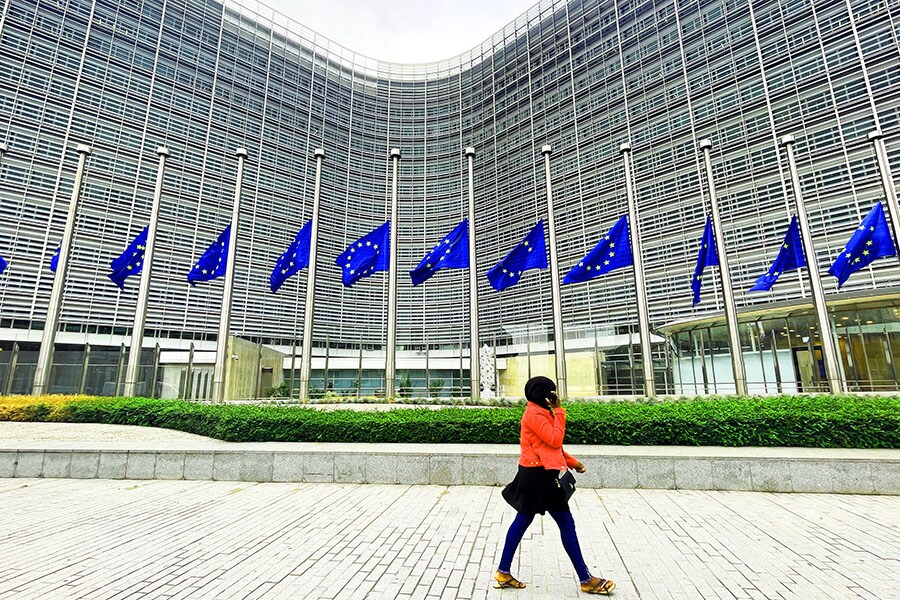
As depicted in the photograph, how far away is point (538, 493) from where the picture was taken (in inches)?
144

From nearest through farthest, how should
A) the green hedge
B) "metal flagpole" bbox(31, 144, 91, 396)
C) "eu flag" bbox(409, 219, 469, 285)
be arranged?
1. the green hedge
2. "eu flag" bbox(409, 219, 469, 285)
3. "metal flagpole" bbox(31, 144, 91, 396)

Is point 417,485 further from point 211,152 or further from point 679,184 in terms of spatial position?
point 211,152

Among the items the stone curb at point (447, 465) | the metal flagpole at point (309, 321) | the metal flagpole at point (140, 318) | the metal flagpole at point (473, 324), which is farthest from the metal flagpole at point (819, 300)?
the metal flagpole at point (140, 318)

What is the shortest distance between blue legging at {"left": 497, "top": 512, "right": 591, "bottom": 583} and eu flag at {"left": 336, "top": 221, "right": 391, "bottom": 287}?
12.7 meters

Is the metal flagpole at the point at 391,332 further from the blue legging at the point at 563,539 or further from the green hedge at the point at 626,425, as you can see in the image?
the blue legging at the point at 563,539

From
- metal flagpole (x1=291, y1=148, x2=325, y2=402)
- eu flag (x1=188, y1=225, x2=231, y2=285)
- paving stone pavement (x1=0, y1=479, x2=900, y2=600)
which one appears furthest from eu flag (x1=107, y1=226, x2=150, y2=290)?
paving stone pavement (x1=0, y1=479, x2=900, y2=600)

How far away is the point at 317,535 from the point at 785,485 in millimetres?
7151

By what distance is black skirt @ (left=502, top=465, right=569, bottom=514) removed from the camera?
3625 mm

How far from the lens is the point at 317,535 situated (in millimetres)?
5199

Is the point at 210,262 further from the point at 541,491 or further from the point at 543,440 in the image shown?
the point at 541,491

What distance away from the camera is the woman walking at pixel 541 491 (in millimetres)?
3570

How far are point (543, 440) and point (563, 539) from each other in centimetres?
80

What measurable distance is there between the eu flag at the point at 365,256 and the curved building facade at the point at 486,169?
17.1 m

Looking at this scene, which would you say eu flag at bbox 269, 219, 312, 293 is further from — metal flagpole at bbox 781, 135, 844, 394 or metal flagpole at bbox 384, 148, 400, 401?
metal flagpole at bbox 781, 135, 844, 394
